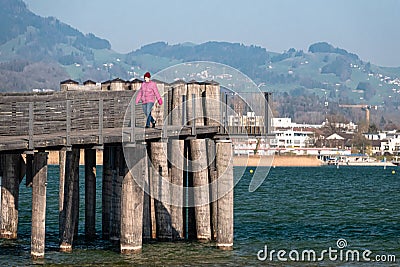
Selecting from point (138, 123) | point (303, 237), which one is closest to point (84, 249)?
point (138, 123)

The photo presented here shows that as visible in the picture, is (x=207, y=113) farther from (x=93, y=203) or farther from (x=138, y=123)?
(x=93, y=203)

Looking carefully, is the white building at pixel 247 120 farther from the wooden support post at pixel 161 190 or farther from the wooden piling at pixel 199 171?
the wooden support post at pixel 161 190

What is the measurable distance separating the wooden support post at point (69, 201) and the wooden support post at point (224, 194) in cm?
375

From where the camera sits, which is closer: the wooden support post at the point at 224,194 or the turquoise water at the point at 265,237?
the turquoise water at the point at 265,237

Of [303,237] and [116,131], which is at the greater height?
[116,131]

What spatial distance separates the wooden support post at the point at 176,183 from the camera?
92.0ft

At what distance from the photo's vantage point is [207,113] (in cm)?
2872

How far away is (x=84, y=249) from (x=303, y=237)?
8.91 meters

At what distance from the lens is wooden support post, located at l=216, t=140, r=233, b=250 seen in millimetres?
26281

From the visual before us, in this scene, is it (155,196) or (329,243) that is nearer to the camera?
(155,196)

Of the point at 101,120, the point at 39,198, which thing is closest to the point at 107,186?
the point at 101,120

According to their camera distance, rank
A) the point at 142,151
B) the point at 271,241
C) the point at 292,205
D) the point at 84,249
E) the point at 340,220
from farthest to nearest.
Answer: the point at 292,205
the point at 340,220
the point at 271,241
the point at 84,249
the point at 142,151

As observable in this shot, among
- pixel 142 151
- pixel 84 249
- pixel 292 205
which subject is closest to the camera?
pixel 142 151

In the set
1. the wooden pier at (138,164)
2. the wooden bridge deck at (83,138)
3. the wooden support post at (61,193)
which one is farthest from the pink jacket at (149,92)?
the wooden support post at (61,193)
